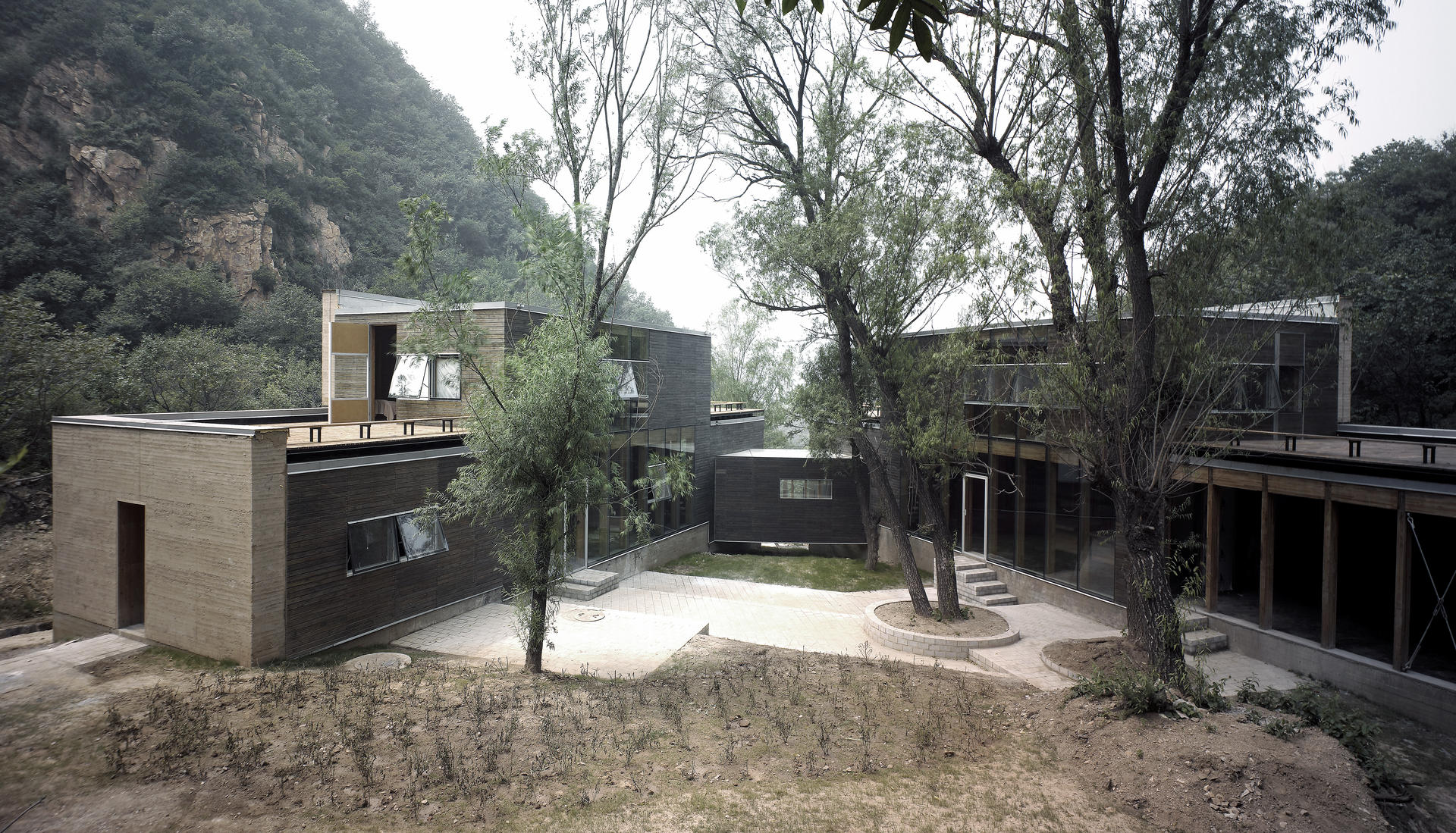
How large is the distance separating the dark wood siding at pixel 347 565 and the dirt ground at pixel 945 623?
6.31 m

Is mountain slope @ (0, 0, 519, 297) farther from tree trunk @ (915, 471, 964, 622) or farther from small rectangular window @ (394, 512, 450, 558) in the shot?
tree trunk @ (915, 471, 964, 622)

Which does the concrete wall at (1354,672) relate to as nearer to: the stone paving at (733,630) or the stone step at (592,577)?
the stone paving at (733,630)

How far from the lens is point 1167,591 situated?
24.9ft

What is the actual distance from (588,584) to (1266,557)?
10.7 metres

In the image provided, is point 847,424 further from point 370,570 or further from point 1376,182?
point 1376,182

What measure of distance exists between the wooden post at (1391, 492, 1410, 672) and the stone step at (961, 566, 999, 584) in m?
6.45

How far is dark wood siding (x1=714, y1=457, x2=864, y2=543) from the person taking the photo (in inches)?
736

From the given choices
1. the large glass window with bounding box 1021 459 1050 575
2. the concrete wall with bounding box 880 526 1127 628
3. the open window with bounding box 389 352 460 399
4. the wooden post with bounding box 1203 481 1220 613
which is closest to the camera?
the wooden post with bounding box 1203 481 1220 613

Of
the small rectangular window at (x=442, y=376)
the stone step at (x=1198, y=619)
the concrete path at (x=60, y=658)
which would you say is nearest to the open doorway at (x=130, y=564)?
the concrete path at (x=60, y=658)

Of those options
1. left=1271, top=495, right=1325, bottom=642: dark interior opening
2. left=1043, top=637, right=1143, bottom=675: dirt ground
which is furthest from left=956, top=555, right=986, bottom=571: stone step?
left=1271, top=495, right=1325, bottom=642: dark interior opening

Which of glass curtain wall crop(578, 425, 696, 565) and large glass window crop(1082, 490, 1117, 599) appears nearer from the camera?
large glass window crop(1082, 490, 1117, 599)

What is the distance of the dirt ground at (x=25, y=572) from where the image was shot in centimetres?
1234

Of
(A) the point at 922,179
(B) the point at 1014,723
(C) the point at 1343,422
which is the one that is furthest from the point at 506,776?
(C) the point at 1343,422

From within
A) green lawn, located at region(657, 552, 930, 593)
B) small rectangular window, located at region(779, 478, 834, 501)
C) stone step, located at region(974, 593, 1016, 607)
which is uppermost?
small rectangular window, located at region(779, 478, 834, 501)
